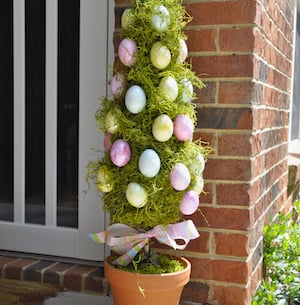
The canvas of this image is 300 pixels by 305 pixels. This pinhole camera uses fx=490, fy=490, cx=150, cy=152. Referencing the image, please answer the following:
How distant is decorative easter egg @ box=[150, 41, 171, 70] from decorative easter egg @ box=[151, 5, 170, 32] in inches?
2.0

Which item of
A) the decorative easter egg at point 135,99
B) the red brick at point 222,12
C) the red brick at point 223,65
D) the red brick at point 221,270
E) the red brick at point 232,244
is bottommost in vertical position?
the red brick at point 221,270

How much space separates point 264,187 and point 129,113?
91cm

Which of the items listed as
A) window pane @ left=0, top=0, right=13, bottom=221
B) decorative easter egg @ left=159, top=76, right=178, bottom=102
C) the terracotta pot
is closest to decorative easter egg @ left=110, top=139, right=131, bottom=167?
decorative easter egg @ left=159, top=76, right=178, bottom=102

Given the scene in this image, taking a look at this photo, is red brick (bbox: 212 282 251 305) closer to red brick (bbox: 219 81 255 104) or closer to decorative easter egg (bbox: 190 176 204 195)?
decorative easter egg (bbox: 190 176 204 195)

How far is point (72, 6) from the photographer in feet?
7.57

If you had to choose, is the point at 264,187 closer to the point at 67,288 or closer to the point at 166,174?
the point at 166,174

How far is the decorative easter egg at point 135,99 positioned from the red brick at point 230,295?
2.73 ft

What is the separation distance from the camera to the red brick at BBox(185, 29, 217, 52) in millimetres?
1959

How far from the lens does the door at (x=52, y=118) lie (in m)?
2.26

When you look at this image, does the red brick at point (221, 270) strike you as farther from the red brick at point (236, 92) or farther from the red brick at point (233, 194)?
the red brick at point (236, 92)

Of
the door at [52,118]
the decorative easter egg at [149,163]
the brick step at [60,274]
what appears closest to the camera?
the decorative easter egg at [149,163]

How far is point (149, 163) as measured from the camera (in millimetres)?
1651

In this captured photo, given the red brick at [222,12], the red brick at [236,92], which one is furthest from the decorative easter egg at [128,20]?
the red brick at [236,92]

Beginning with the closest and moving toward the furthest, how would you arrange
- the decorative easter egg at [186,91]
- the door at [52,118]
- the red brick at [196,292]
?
1. the decorative easter egg at [186,91]
2. the red brick at [196,292]
3. the door at [52,118]
